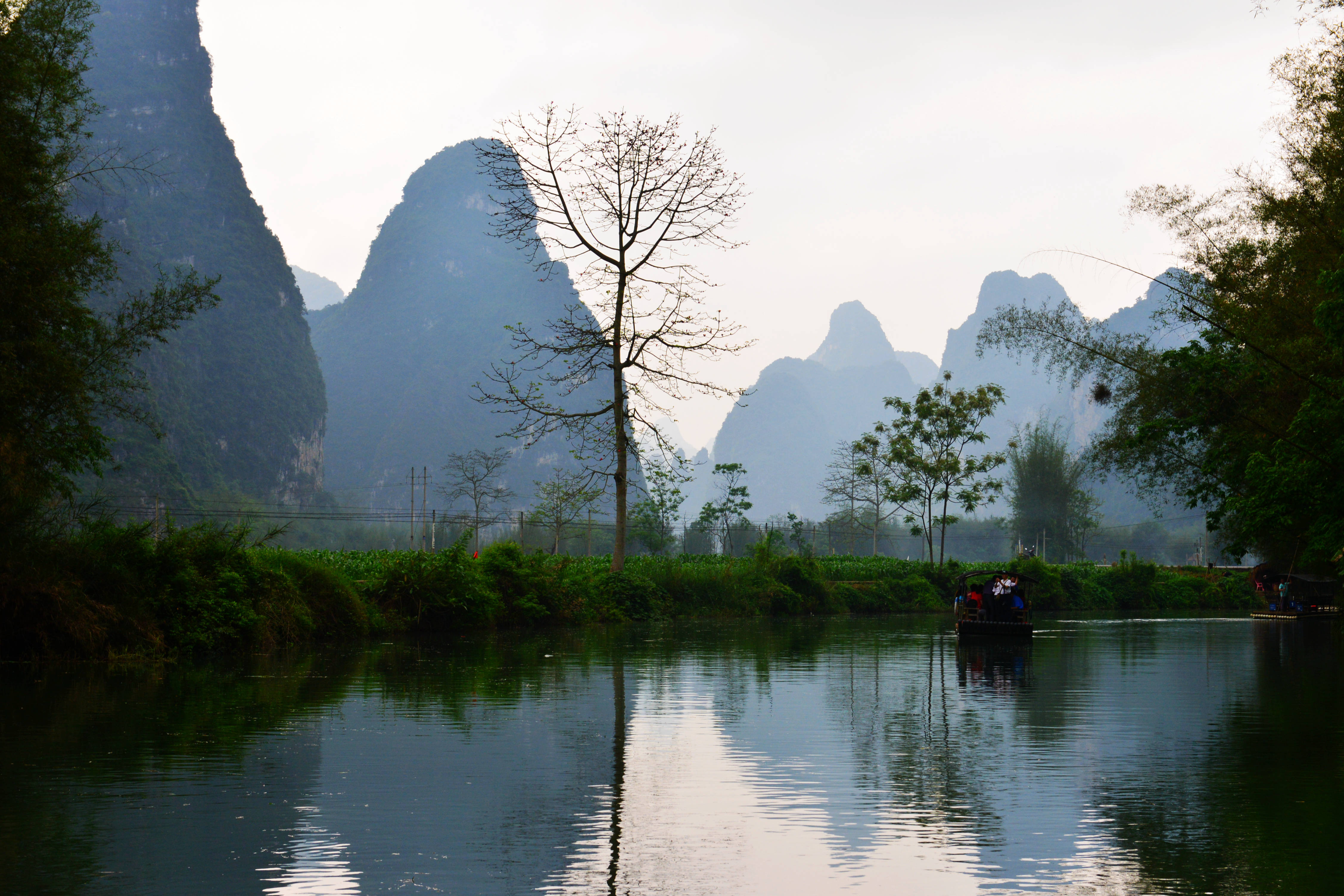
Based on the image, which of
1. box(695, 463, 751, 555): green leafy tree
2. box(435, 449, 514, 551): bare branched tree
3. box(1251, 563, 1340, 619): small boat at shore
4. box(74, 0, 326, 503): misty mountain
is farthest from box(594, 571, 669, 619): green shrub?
box(74, 0, 326, 503): misty mountain

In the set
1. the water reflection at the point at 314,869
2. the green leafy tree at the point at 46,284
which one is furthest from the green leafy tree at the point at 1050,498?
the water reflection at the point at 314,869

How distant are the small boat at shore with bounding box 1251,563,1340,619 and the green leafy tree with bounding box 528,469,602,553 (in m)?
22.9

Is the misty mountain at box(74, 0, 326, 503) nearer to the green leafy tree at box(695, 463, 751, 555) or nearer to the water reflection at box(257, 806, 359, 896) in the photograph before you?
the green leafy tree at box(695, 463, 751, 555)

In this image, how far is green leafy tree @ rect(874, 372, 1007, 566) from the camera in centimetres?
6194

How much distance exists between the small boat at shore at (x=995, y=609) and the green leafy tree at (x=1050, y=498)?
65983 millimetres

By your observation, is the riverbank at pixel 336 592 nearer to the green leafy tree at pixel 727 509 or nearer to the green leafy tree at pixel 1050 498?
the green leafy tree at pixel 727 509

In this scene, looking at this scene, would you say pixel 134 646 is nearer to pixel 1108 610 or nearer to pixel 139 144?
pixel 1108 610

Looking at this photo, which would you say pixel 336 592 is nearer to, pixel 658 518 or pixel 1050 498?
pixel 658 518

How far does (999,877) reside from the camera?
651 cm

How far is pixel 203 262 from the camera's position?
531 feet

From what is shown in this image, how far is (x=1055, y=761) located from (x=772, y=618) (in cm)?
3229

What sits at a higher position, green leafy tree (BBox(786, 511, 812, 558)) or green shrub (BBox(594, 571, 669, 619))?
green leafy tree (BBox(786, 511, 812, 558))

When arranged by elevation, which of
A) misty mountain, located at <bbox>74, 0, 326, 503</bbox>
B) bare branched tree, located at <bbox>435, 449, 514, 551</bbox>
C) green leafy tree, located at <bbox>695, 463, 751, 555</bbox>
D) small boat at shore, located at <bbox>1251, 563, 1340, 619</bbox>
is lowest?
small boat at shore, located at <bbox>1251, 563, 1340, 619</bbox>

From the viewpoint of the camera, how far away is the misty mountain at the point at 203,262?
Answer: 143m
